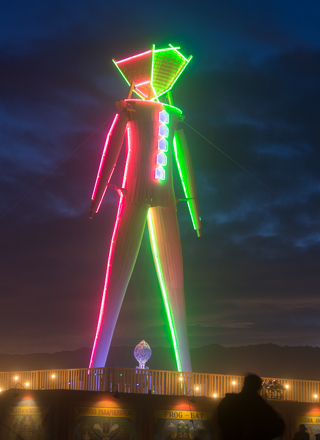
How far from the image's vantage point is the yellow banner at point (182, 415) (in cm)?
1389

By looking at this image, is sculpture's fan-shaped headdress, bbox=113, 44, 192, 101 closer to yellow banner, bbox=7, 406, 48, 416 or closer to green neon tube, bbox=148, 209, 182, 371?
green neon tube, bbox=148, 209, 182, 371

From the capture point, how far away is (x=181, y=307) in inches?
619

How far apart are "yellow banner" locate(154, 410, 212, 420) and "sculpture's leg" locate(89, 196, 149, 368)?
6.36ft

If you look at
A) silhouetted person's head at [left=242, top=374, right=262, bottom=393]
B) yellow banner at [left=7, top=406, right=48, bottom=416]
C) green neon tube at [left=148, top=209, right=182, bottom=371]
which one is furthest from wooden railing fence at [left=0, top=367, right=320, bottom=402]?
silhouetted person's head at [left=242, top=374, right=262, bottom=393]

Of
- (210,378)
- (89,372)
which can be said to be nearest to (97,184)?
(89,372)

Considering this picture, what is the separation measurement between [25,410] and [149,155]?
7.67m

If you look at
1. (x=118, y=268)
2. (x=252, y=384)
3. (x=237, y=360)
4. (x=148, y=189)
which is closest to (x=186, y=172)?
(x=148, y=189)

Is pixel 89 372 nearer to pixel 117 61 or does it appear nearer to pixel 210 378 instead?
pixel 210 378

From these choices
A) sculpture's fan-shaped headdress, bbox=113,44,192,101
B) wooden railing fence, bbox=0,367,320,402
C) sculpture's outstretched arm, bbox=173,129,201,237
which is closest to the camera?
wooden railing fence, bbox=0,367,320,402

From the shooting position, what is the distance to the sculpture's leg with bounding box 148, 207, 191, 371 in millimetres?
15516

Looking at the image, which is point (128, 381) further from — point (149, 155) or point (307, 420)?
point (149, 155)

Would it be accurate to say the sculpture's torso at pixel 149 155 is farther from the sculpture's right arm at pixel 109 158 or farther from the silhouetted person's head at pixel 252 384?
the silhouetted person's head at pixel 252 384

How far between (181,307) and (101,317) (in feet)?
7.91

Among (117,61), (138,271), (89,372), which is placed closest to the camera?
(89,372)
